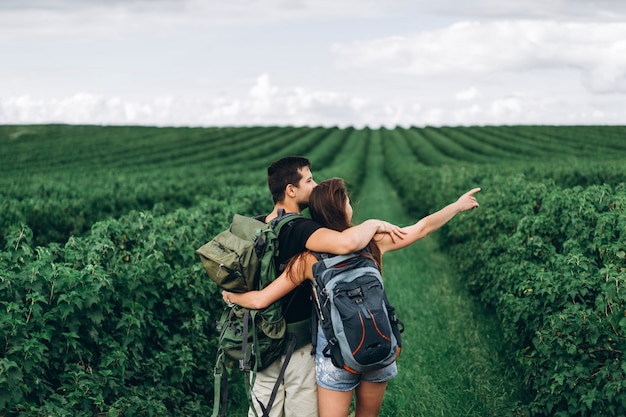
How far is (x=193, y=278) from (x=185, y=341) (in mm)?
640

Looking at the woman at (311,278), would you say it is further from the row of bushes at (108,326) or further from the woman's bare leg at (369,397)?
the row of bushes at (108,326)

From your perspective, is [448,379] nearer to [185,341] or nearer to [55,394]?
[185,341]

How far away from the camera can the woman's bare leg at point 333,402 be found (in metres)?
Result: 3.75

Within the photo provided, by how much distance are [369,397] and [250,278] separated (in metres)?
0.96

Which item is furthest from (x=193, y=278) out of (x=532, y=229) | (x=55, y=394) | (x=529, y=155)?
(x=529, y=155)

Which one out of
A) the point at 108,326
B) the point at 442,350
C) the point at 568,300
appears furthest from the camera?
the point at 442,350

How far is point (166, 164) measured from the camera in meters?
45.9

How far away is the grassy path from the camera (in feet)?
22.7

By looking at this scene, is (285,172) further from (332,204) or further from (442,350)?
(442,350)

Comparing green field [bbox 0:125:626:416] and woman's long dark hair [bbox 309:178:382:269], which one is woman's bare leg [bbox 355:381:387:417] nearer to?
Result: woman's long dark hair [bbox 309:178:382:269]

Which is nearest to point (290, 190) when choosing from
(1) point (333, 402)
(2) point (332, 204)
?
(2) point (332, 204)

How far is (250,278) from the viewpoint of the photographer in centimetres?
379

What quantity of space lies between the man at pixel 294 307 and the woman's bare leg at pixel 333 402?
10 centimetres

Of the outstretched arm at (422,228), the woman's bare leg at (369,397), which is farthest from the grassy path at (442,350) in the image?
the woman's bare leg at (369,397)
